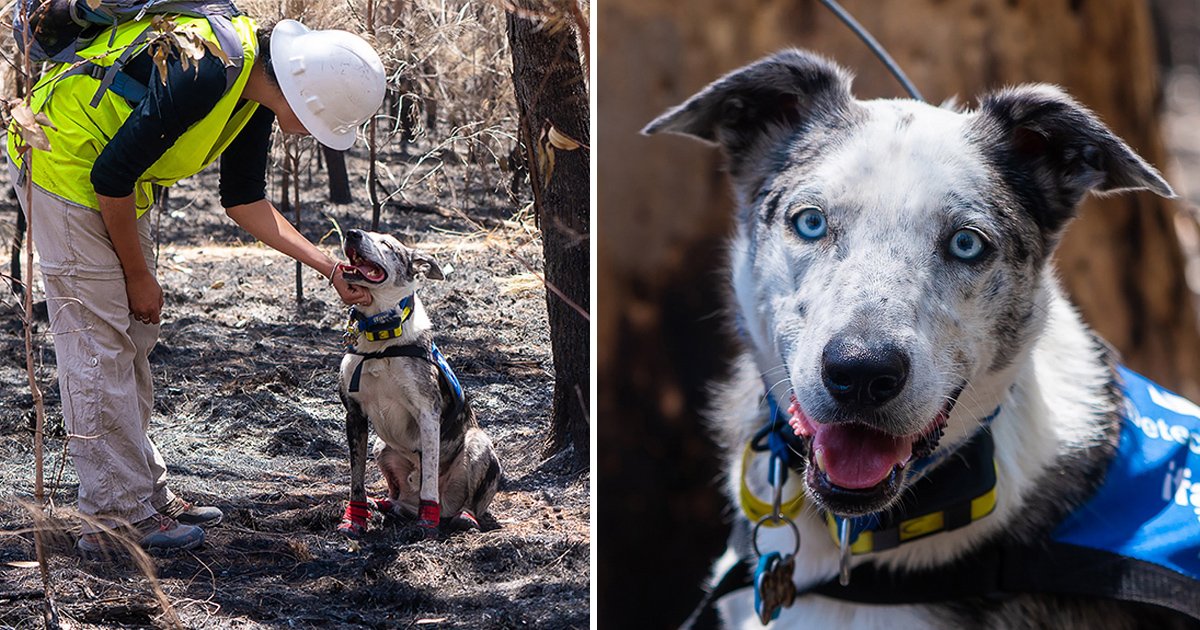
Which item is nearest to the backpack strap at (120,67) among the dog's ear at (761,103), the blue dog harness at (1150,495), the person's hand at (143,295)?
the person's hand at (143,295)

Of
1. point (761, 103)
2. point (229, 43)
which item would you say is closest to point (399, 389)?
point (229, 43)

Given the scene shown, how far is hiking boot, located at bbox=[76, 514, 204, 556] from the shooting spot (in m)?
2.88

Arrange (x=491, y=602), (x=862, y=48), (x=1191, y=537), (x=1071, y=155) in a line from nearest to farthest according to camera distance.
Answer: (x=1191, y=537)
(x=1071, y=155)
(x=862, y=48)
(x=491, y=602)

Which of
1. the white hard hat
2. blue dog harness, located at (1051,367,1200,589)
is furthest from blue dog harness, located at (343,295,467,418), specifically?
blue dog harness, located at (1051,367,1200,589)

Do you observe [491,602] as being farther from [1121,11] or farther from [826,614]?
[1121,11]

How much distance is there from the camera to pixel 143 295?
2.84 meters

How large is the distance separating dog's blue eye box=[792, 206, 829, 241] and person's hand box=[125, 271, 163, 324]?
167 cm

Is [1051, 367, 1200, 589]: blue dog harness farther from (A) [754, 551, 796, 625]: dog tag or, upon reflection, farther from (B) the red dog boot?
(B) the red dog boot

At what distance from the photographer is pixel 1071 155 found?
187 cm

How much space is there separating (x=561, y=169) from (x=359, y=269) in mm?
566

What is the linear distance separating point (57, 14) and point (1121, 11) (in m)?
2.22

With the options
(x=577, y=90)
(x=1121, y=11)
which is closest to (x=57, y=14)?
(x=577, y=90)

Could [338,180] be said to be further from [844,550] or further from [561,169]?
[844,550]

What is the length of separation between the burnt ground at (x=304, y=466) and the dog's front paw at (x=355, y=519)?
3 centimetres
